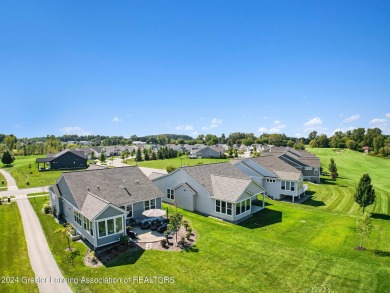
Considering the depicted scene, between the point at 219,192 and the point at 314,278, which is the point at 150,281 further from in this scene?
the point at 219,192

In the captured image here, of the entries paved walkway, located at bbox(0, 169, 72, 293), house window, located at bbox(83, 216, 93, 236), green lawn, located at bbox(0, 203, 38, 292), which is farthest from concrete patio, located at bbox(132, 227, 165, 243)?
green lawn, located at bbox(0, 203, 38, 292)

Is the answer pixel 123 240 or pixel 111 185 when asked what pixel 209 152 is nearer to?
pixel 111 185

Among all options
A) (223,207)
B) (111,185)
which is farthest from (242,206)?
(111,185)

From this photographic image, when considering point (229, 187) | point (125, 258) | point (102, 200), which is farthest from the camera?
point (229, 187)

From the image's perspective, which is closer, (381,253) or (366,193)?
(381,253)

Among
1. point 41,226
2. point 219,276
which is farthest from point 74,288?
point 41,226

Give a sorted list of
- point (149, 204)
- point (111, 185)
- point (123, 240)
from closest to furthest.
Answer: point (123, 240), point (111, 185), point (149, 204)

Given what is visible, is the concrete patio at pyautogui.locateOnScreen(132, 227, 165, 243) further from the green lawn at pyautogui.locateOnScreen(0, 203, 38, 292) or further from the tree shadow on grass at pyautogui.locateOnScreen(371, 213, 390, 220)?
the tree shadow on grass at pyautogui.locateOnScreen(371, 213, 390, 220)

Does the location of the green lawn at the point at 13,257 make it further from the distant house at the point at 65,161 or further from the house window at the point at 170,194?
the distant house at the point at 65,161
